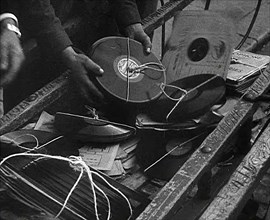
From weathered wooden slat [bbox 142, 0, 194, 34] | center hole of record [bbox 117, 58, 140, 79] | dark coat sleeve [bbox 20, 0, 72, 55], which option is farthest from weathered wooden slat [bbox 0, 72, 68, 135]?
weathered wooden slat [bbox 142, 0, 194, 34]

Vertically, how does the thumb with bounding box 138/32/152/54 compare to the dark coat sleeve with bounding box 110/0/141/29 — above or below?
below

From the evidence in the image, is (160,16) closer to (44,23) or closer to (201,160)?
(44,23)

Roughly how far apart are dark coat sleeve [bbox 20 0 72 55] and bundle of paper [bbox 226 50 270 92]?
0.86 meters

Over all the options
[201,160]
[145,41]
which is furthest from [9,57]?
[145,41]

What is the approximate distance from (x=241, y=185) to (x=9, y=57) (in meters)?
0.96

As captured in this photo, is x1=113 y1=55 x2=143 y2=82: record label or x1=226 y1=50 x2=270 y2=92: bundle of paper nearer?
x1=113 y1=55 x2=143 y2=82: record label

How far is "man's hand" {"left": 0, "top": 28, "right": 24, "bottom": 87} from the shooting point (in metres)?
2.08

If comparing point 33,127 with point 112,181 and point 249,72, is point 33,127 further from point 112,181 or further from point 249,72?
point 249,72

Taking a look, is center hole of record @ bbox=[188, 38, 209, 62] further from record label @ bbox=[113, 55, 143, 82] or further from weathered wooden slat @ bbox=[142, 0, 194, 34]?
record label @ bbox=[113, 55, 143, 82]

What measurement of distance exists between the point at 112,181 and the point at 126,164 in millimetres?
340

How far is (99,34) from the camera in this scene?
3.64m

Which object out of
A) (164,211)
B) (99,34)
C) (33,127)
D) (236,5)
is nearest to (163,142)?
(33,127)

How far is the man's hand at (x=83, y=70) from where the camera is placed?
2.77 meters

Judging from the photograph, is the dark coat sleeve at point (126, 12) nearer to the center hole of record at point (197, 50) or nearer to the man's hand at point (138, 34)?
the man's hand at point (138, 34)
